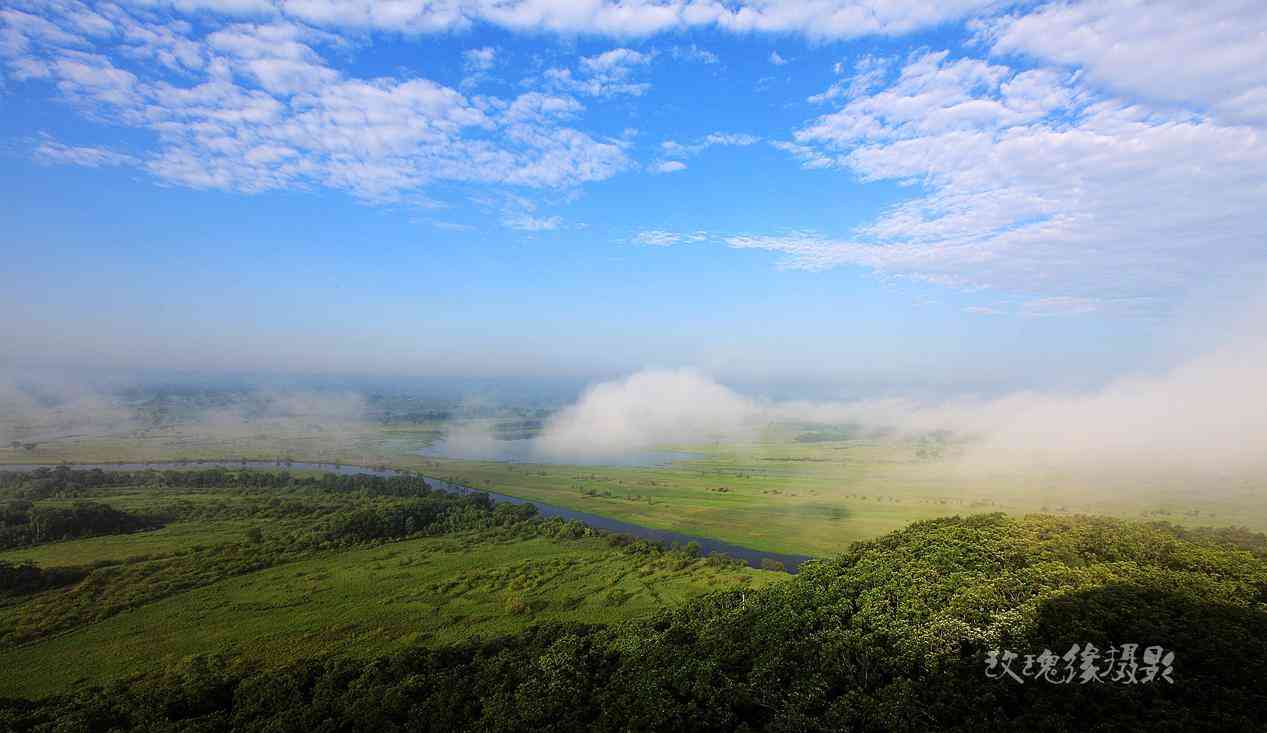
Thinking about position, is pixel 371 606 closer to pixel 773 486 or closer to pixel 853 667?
pixel 853 667

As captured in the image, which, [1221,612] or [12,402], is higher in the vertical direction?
[12,402]

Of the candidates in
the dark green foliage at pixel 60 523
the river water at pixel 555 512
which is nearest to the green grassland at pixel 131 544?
the dark green foliage at pixel 60 523

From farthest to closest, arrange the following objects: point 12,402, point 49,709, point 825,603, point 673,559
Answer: point 12,402, point 673,559, point 825,603, point 49,709

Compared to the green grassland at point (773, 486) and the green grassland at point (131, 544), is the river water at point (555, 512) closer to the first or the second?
the green grassland at point (773, 486)

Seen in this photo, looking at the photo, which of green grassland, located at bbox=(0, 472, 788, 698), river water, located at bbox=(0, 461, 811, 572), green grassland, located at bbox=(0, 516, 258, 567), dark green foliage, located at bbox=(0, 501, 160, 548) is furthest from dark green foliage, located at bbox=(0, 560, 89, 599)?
river water, located at bbox=(0, 461, 811, 572)

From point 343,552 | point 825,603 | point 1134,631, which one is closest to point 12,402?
point 343,552

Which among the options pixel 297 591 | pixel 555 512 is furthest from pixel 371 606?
pixel 555 512

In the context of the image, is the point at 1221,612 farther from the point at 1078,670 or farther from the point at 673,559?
the point at 673,559
